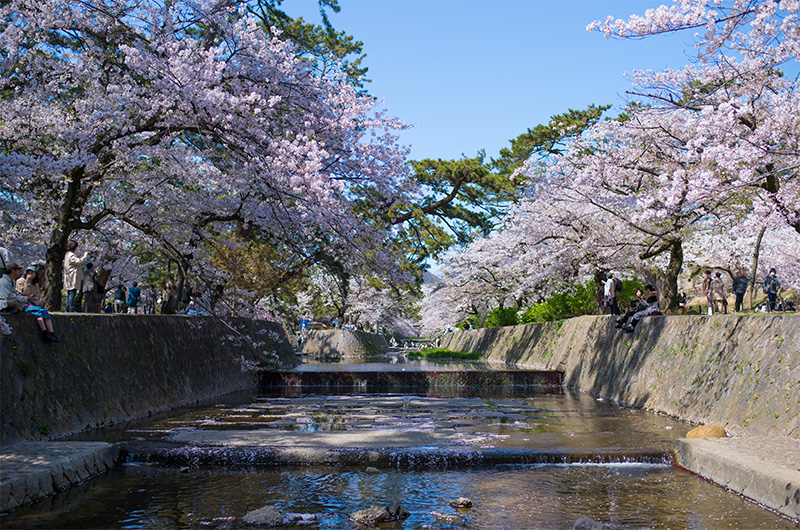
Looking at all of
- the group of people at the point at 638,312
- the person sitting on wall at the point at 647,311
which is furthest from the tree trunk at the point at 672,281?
the person sitting on wall at the point at 647,311

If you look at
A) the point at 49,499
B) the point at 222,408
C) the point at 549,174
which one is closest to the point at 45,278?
the point at 222,408

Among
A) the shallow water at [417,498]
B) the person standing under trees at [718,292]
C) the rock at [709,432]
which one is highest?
the person standing under trees at [718,292]

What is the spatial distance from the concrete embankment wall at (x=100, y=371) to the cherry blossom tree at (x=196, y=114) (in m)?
2.01

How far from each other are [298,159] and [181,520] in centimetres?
620

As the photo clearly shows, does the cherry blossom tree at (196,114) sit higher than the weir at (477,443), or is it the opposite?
the cherry blossom tree at (196,114)

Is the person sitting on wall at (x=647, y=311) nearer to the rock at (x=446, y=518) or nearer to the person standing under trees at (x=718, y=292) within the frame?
the person standing under trees at (x=718, y=292)

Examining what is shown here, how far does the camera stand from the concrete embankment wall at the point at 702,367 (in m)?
9.55

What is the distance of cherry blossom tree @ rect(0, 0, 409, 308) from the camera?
35.1ft

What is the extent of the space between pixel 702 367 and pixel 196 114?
10375mm

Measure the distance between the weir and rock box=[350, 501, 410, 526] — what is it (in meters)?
0.15

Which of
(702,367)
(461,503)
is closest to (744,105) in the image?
(702,367)

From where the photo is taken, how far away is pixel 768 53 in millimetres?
10586

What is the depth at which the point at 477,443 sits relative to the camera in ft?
32.6

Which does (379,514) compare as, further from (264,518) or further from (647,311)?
(647,311)
